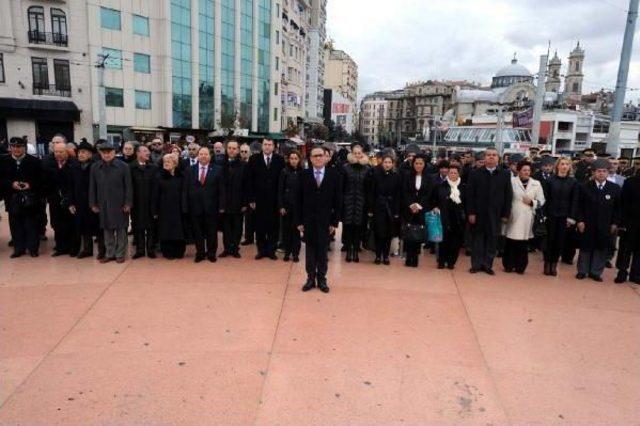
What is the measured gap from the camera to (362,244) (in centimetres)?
810

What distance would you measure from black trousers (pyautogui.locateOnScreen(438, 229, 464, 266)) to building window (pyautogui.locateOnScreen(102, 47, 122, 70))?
31265 mm

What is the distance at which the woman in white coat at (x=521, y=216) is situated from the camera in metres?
6.56

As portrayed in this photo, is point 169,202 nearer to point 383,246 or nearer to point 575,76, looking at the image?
point 383,246

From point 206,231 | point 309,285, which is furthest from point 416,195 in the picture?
point 206,231

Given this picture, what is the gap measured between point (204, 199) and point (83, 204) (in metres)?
1.90

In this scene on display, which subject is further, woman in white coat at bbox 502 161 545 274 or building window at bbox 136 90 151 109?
building window at bbox 136 90 151 109

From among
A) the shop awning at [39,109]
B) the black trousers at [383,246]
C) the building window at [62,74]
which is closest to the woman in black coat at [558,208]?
the black trousers at [383,246]

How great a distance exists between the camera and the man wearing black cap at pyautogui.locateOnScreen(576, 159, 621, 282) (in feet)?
21.1

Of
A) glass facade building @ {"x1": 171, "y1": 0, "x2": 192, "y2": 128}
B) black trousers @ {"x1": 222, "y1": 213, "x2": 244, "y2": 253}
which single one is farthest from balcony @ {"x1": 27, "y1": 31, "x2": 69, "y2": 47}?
black trousers @ {"x1": 222, "y1": 213, "x2": 244, "y2": 253}

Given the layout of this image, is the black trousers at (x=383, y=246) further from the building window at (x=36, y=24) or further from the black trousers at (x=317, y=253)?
the building window at (x=36, y=24)

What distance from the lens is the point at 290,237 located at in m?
7.17

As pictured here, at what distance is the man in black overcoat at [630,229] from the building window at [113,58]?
32855mm

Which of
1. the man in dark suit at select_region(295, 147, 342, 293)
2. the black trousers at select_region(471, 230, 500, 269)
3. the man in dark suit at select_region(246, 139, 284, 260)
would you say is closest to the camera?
the man in dark suit at select_region(295, 147, 342, 293)

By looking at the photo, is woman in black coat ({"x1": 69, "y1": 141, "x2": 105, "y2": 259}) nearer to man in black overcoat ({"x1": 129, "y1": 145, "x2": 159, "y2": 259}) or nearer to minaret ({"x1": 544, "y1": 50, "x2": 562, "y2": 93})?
man in black overcoat ({"x1": 129, "y1": 145, "x2": 159, "y2": 259})
